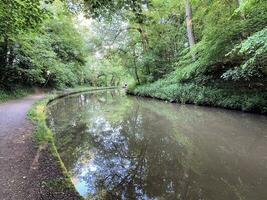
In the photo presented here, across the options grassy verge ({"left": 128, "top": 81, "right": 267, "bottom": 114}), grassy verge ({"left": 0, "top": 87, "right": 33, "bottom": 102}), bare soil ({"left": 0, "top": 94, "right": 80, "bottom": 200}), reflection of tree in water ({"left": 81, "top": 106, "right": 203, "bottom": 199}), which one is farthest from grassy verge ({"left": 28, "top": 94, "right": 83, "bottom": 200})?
grassy verge ({"left": 128, "top": 81, "right": 267, "bottom": 114})

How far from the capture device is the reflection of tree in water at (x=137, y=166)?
413cm

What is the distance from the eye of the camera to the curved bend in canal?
4.10 m

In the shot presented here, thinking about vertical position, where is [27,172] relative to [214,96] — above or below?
below

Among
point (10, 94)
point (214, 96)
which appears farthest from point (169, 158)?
point (10, 94)

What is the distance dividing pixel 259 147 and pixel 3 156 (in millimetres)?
5699

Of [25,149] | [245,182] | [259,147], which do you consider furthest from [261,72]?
[25,149]

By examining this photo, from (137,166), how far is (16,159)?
7.70 ft

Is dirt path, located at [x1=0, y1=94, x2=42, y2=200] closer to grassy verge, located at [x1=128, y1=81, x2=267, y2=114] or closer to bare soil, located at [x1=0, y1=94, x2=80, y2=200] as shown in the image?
bare soil, located at [x1=0, y1=94, x2=80, y2=200]

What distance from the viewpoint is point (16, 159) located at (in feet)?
15.9

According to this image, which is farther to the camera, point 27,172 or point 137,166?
point 137,166

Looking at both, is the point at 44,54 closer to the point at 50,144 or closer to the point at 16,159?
the point at 50,144

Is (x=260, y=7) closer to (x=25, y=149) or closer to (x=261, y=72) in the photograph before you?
(x=261, y=72)

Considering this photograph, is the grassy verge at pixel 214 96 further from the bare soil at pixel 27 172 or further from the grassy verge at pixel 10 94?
the grassy verge at pixel 10 94

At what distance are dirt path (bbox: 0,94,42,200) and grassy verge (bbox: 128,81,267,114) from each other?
8588mm
